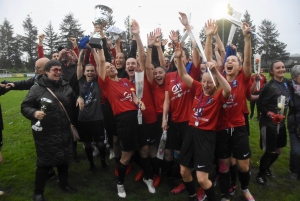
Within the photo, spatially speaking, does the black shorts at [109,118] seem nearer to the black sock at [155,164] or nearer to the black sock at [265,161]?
the black sock at [155,164]

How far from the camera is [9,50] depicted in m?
64.1

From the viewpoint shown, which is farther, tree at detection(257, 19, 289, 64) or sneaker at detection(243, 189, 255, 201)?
tree at detection(257, 19, 289, 64)

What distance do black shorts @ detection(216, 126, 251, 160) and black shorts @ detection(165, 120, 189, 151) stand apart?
602 mm

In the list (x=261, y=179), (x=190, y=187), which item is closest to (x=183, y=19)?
(x=190, y=187)

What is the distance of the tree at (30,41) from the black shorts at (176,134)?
212 ft

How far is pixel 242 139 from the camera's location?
3.74 meters

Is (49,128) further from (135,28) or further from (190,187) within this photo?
(190,187)

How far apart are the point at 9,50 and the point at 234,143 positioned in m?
73.6

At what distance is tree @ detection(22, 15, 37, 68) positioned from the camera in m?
62.3

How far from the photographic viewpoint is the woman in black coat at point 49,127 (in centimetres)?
387

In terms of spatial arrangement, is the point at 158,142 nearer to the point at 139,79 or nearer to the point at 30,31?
the point at 139,79

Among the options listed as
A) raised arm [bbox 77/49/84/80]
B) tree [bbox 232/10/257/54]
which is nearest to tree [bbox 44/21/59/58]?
tree [bbox 232/10/257/54]

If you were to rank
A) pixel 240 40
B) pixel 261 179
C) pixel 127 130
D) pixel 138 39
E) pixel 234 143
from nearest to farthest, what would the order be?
pixel 234 143 < pixel 127 130 < pixel 138 39 < pixel 261 179 < pixel 240 40

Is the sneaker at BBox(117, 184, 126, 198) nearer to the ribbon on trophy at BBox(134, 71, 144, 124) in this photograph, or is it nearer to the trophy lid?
the ribbon on trophy at BBox(134, 71, 144, 124)
